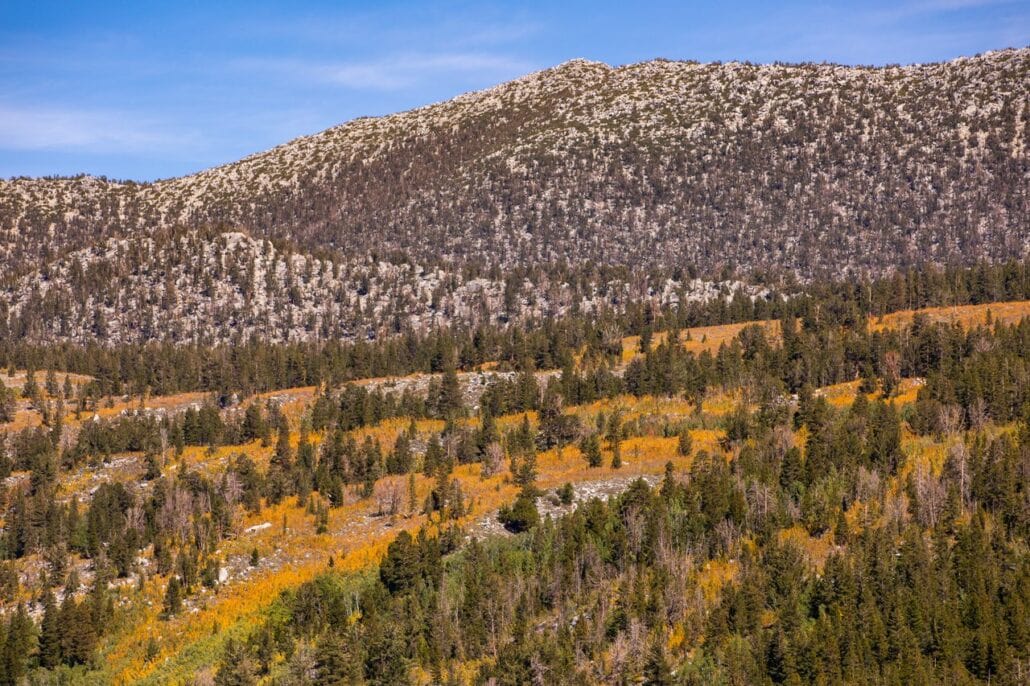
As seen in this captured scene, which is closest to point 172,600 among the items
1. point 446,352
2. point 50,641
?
point 50,641

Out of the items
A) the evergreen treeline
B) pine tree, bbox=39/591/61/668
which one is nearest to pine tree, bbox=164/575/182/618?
pine tree, bbox=39/591/61/668

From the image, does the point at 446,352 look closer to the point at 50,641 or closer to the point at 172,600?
the point at 172,600

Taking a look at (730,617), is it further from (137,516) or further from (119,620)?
(137,516)

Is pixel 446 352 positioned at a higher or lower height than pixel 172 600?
higher

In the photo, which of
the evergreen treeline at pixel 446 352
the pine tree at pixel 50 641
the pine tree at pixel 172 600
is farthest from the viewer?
the evergreen treeline at pixel 446 352

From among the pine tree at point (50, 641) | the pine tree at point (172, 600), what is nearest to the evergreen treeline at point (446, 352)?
the pine tree at point (172, 600)

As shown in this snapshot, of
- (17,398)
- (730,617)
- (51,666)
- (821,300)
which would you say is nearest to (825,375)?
(821,300)

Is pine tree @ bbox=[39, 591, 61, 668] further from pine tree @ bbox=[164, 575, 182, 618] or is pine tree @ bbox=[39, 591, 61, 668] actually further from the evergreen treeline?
the evergreen treeline

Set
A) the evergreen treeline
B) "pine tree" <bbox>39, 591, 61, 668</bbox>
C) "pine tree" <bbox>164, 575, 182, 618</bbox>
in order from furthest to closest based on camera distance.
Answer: the evergreen treeline
"pine tree" <bbox>164, 575, 182, 618</bbox>
"pine tree" <bbox>39, 591, 61, 668</bbox>

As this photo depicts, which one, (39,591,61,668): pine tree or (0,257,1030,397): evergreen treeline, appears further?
(0,257,1030,397): evergreen treeline

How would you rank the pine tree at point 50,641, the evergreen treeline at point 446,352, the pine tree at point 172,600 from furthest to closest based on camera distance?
the evergreen treeline at point 446,352 < the pine tree at point 172,600 < the pine tree at point 50,641

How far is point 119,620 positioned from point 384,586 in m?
19.5

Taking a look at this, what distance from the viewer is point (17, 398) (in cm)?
13725

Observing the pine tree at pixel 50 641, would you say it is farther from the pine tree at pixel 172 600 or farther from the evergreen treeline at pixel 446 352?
the evergreen treeline at pixel 446 352
